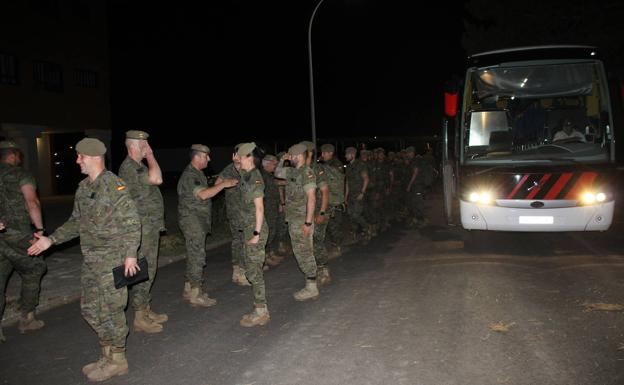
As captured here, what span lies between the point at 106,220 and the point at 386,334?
282 centimetres

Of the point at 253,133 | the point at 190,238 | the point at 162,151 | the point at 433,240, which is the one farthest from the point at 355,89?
the point at 190,238

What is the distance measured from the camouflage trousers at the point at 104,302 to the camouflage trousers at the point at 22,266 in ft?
4.55

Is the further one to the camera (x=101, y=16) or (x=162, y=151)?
(x=162, y=151)

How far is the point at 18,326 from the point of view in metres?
6.07

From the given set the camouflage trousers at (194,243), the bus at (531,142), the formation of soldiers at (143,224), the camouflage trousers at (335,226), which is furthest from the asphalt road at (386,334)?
the camouflage trousers at (335,226)

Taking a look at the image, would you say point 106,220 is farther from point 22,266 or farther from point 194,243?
point 194,243

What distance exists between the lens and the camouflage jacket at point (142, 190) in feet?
18.8

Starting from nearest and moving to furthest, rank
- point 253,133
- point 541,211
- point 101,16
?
point 541,211 → point 101,16 → point 253,133

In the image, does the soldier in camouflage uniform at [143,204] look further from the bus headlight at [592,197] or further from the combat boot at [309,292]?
the bus headlight at [592,197]

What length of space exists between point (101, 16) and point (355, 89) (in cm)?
4942

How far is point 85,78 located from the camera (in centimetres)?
2689

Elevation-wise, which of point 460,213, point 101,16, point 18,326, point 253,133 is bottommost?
point 18,326

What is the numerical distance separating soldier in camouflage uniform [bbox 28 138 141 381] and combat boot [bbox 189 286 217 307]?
6.48 ft

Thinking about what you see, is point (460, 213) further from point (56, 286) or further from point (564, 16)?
point (564, 16)
